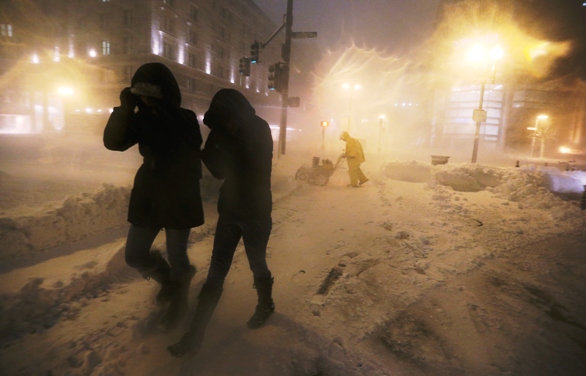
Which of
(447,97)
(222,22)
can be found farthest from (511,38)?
(222,22)

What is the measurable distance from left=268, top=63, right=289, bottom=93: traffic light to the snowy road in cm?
1073

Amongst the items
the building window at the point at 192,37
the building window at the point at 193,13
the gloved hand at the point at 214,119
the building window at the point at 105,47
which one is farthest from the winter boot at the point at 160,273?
the building window at the point at 193,13

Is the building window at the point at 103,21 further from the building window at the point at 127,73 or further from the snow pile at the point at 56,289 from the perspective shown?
the snow pile at the point at 56,289

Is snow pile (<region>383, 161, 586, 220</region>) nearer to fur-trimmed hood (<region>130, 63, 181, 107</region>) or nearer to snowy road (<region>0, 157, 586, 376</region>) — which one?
snowy road (<region>0, 157, 586, 376</region>)

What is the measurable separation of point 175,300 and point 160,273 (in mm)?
277

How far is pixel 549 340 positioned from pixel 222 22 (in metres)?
50.3

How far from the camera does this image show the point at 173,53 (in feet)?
120

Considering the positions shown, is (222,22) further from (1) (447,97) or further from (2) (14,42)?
(1) (447,97)

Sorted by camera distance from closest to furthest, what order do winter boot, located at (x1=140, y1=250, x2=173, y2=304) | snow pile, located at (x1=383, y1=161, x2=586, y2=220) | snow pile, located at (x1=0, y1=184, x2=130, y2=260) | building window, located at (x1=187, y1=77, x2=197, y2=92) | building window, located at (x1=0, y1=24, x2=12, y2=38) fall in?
winter boot, located at (x1=140, y1=250, x2=173, y2=304)
snow pile, located at (x1=0, y1=184, x2=130, y2=260)
snow pile, located at (x1=383, y1=161, x2=586, y2=220)
building window, located at (x1=0, y1=24, x2=12, y2=38)
building window, located at (x1=187, y1=77, x2=197, y2=92)

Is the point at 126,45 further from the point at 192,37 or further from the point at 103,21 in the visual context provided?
the point at 192,37

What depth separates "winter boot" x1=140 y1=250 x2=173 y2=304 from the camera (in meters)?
2.56

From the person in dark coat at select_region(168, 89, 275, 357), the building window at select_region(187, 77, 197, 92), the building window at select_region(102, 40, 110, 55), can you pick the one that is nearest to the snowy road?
the person in dark coat at select_region(168, 89, 275, 357)

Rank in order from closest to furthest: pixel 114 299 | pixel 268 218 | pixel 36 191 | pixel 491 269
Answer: pixel 268 218, pixel 114 299, pixel 491 269, pixel 36 191

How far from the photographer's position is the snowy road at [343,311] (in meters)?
2.37
